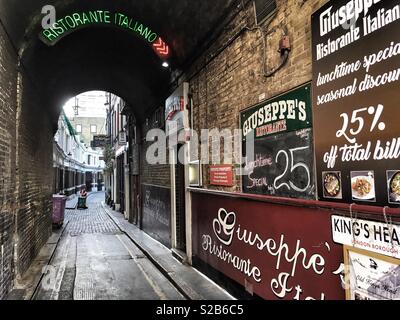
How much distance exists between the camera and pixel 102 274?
7.70m

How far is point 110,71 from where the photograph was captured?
503 inches

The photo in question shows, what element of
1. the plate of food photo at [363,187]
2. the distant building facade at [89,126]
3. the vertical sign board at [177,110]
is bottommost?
the plate of food photo at [363,187]

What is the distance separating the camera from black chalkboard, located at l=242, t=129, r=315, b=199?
12.7 feet

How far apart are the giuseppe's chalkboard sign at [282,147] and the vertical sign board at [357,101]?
22 cm

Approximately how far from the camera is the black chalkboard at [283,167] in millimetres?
3867

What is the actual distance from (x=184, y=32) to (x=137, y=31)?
1021mm

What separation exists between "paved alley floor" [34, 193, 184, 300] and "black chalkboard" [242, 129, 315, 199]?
2.65 meters

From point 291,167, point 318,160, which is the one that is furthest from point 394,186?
point 291,167

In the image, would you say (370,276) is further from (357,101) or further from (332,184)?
(357,101)

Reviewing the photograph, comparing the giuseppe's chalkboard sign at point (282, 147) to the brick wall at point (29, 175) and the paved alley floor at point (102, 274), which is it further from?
the brick wall at point (29, 175)

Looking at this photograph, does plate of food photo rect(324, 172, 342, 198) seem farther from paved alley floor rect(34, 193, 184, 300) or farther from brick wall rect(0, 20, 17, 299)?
brick wall rect(0, 20, 17, 299)

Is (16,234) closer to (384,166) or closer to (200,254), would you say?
(200,254)

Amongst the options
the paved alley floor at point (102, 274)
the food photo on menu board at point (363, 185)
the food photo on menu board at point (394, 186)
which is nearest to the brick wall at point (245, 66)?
the food photo on menu board at point (363, 185)
